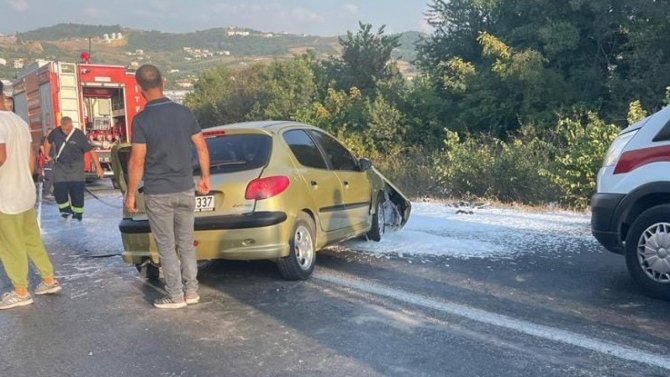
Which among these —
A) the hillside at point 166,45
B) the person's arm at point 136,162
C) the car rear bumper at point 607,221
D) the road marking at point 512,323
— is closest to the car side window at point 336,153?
the road marking at point 512,323

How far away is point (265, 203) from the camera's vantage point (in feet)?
19.0

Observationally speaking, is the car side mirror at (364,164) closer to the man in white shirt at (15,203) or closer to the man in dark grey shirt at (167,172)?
the man in dark grey shirt at (167,172)

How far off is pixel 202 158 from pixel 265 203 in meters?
0.76

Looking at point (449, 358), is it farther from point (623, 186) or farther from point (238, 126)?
point (238, 126)

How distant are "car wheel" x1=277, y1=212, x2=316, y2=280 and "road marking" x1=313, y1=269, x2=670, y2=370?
214mm

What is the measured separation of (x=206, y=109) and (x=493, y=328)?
33.9 meters

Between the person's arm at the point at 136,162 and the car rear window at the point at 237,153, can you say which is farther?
the car rear window at the point at 237,153

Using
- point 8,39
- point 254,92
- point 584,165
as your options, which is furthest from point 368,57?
point 8,39

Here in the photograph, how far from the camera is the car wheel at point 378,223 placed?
8.02m

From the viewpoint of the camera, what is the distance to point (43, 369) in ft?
13.2

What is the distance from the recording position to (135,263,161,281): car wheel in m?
6.40

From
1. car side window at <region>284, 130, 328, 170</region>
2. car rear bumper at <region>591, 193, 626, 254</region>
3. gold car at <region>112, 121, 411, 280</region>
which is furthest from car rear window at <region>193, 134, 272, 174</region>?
car rear bumper at <region>591, 193, 626, 254</region>

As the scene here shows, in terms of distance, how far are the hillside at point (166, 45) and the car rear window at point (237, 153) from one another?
47.7 m

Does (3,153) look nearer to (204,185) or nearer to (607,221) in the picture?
(204,185)
